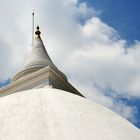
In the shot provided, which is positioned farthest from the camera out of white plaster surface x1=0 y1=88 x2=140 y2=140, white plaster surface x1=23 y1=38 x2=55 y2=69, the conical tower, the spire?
white plaster surface x1=23 y1=38 x2=55 y2=69

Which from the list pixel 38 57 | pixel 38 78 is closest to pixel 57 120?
pixel 38 78

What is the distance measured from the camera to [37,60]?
16656mm

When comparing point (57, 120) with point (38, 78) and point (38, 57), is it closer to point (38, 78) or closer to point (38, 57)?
point (38, 78)

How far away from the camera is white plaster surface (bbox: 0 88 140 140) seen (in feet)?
27.1

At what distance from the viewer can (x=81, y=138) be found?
26.9ft

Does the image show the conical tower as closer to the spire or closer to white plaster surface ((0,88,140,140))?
the spire

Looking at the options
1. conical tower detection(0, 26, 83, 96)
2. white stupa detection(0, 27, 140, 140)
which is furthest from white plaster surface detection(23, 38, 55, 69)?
white stupa detection(0, 27, 140, 140)

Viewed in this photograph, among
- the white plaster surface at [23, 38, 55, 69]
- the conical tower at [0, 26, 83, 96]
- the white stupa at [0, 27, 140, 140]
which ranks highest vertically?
the white plaster surface at [23, 38, 55, 69]

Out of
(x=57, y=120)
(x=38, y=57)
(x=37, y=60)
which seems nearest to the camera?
(x=57, y=120)

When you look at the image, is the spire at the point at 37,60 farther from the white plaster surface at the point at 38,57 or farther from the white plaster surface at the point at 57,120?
the white plaster surface at the point at 57,120

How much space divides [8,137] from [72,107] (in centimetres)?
219

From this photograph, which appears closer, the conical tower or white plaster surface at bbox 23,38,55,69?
the conical tower

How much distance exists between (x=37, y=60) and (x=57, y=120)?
8026mm

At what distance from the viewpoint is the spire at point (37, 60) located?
15945 millimetres
